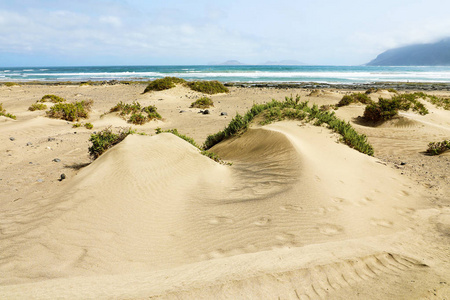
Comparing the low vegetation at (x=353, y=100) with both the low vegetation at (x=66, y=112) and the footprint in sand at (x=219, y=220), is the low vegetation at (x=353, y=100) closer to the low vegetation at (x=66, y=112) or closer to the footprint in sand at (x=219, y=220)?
the low vegetation at (x=66, y=112)

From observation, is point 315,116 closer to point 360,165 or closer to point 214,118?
point 360,165

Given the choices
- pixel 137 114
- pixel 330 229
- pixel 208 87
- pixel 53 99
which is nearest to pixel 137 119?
pixel 137 114

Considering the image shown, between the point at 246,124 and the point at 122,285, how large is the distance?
264 inches

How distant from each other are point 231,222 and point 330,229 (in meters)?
1.41

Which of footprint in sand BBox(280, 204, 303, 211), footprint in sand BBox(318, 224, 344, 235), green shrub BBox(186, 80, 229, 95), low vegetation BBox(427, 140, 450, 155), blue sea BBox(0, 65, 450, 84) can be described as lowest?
footprint in sand BBox(318, 224, 344, 235)

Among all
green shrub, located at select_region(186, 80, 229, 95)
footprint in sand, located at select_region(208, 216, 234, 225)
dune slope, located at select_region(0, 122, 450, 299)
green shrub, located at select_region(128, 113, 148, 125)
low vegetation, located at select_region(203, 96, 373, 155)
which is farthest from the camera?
green shrub, located at select_region(186, 80, 229, 95)

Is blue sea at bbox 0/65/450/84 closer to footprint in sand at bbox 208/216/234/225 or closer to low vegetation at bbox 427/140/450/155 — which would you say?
low vegetation at bbox 427/140/450/155

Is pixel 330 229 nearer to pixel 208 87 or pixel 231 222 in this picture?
pixel 231 222

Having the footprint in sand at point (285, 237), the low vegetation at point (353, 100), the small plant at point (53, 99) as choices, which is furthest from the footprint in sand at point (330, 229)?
the small plant at point (53, 99)

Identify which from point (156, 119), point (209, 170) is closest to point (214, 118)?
→ point (156, 119)

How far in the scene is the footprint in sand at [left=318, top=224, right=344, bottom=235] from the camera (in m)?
3.83

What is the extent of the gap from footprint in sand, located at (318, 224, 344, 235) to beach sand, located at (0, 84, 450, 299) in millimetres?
28

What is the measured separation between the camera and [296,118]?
8.77 meters

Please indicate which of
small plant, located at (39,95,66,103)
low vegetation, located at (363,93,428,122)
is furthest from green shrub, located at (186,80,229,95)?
low vegetation, located at (363,93,428,122)
